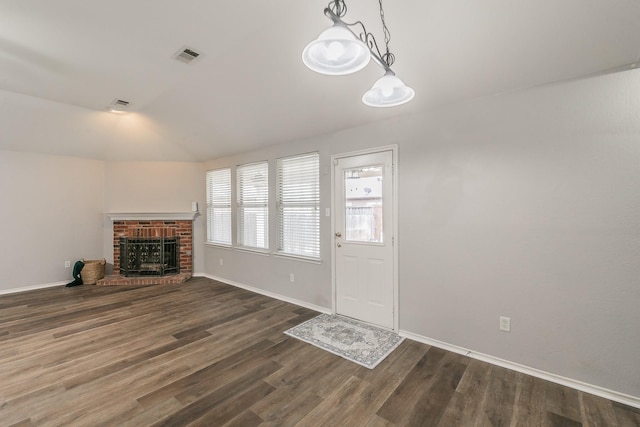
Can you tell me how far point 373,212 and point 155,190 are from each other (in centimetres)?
468

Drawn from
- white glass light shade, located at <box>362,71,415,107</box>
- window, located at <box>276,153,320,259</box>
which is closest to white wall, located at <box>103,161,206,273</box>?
window, located at <box>276,153,320,259</box>

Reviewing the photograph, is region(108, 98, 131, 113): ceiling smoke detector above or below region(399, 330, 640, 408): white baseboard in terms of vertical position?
above

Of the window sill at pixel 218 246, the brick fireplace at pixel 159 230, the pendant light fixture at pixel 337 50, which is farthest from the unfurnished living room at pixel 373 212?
the brick fireplace at pixel 159 230

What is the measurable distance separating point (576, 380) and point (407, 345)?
4.32 ft

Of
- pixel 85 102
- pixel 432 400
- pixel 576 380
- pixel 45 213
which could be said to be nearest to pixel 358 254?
pixel 432 400

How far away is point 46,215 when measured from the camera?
5.00m

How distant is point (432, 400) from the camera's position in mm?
2074

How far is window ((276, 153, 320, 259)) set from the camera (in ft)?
13.1

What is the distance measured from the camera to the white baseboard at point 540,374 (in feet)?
6.72

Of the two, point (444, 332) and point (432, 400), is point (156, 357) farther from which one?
point (444, 332)

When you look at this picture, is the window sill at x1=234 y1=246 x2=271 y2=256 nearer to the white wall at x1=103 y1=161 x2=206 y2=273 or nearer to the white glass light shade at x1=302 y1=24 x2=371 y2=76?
the white wall at x1=103 y1=161 x2=206 y2=273

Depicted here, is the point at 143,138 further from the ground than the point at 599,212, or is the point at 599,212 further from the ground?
the point at 143,138

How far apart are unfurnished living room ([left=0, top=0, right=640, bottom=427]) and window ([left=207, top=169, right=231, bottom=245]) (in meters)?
1.28

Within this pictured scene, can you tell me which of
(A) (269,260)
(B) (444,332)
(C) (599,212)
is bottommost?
(B) (444,332)
